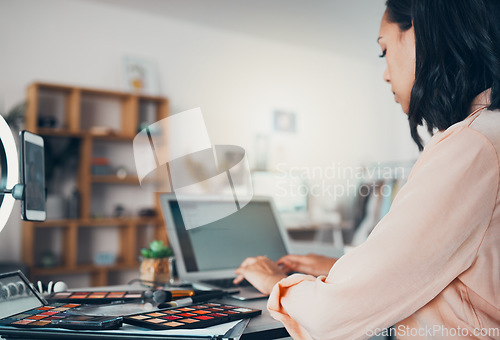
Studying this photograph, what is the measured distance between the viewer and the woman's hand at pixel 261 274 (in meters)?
1.09

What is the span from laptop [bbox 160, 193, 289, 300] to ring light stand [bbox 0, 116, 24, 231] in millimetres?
411

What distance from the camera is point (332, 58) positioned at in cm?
534

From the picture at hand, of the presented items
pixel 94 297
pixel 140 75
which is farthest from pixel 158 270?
pixel 140 75

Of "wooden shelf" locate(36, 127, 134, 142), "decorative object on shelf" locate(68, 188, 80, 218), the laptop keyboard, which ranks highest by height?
"wooden shelf" locate(36, 127, 134, 142)

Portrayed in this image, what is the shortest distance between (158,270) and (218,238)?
0.19 metres

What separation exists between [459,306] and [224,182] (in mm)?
1142

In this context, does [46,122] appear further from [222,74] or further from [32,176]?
[32,176]

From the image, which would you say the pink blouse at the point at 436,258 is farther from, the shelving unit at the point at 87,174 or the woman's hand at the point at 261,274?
the shelving unit at the point at 87,174

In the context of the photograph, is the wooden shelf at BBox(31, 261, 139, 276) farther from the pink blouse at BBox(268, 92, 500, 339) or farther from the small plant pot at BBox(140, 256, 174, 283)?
the pink blouse at BBox(268, 92, 500, 339)

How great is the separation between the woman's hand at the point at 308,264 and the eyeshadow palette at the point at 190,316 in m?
0.38

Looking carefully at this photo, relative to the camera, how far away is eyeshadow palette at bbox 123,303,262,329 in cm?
79

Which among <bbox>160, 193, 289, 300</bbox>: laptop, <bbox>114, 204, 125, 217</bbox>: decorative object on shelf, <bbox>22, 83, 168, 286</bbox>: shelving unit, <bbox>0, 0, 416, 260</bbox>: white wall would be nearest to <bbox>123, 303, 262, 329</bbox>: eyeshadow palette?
<bbox>160, 193, 289, 300</bbox>: laptop

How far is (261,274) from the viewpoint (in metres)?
1.12

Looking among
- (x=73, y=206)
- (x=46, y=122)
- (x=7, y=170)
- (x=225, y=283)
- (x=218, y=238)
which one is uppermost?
(x=46, y=122)
